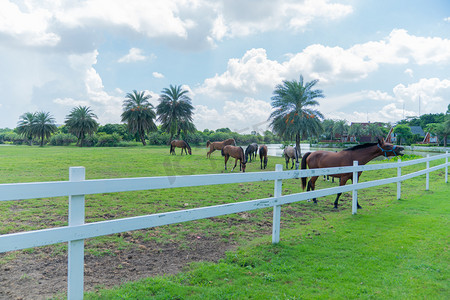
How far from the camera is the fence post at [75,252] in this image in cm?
239

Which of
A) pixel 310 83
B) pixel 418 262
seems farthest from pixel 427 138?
pixel 418 262

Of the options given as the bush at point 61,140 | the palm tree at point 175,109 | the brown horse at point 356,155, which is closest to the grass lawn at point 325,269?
the brown horse at point 356,155

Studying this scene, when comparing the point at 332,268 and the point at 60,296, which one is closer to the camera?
the point at 60,296

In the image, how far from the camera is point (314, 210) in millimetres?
6930

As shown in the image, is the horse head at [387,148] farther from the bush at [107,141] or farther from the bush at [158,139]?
the bush at [107,141]

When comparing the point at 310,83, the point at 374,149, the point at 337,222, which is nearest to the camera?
the point at 337,222

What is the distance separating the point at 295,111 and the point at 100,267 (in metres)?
28.8

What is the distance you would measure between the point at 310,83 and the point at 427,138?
6178 centimetres

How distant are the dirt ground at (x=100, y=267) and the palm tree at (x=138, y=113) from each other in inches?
1976

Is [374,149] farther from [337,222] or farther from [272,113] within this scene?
[272,113]

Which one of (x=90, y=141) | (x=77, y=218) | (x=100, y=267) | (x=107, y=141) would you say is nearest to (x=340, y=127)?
(x=107, y=141)

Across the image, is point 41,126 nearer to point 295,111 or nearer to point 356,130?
point 295,111

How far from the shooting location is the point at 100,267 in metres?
3.32

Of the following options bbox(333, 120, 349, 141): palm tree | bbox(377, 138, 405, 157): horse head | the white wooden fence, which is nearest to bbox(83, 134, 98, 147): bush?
bbox(333, 120, 349, 141): palm tree
